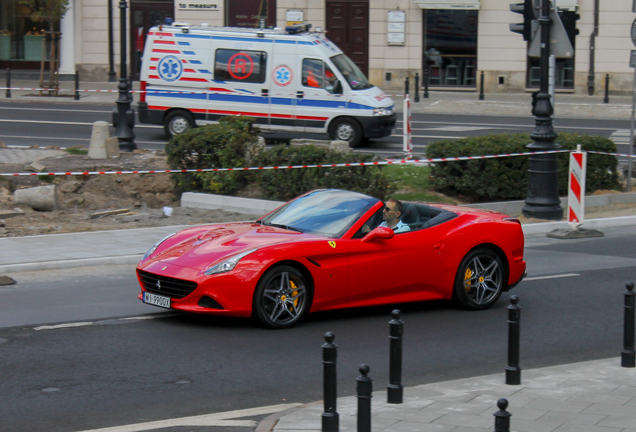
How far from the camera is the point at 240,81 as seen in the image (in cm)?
2259

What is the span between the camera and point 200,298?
Result: 327 inches

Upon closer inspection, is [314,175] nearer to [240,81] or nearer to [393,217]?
[393,217]

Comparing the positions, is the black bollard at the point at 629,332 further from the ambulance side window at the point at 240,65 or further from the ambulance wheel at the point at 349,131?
the ambulance side window at the point at 240,65

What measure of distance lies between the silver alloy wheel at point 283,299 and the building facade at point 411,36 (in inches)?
1172

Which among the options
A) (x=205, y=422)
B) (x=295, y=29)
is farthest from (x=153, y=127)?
(x=205, y=422)

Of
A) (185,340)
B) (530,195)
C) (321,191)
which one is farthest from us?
(530,195)

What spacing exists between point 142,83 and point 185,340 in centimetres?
1580

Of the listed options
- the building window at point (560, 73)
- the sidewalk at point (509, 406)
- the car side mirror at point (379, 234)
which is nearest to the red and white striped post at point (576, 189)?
the car side mirror at point (379, 234)

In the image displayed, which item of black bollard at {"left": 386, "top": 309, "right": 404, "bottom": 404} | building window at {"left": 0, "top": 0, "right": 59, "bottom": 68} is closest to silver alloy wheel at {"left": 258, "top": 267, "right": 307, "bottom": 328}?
black bollard at {"left": 386, "top": 309, "right": 404, "bottom": 404}

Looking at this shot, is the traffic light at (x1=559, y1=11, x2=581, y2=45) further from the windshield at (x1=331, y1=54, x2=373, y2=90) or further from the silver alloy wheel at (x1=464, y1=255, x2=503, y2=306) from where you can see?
the windshield at (x1=331, y1=54, x2=373, y2=90)

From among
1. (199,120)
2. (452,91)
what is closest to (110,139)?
(199,120)

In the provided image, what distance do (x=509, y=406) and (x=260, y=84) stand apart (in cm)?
1713

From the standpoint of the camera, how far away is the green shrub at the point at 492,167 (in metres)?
16.4

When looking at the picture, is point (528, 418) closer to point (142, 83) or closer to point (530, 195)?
point (530, 195)
